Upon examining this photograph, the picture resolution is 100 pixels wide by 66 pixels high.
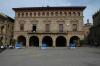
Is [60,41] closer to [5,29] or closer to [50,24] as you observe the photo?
[50,24]

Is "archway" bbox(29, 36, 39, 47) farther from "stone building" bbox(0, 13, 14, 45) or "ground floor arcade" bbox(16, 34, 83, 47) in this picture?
"stone building" bbox(0, 13, 14, 45)

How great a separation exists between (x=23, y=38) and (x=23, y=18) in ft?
19.3

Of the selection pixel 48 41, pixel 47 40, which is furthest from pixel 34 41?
pixel 48 41

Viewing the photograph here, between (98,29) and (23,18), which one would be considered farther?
(98,29)

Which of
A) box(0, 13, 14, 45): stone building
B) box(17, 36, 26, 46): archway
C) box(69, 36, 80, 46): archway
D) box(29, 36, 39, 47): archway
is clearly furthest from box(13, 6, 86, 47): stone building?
box(0, 13, 14, 45): stone building

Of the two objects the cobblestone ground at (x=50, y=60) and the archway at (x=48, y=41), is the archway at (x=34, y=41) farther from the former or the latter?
the cobblestone ground at (x=50, y=60)

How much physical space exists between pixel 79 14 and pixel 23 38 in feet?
57.0

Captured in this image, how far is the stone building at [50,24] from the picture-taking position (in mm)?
64375

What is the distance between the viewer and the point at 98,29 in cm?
7731

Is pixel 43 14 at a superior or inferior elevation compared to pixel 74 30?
superior

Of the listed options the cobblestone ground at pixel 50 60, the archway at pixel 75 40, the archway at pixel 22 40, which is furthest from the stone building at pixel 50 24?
the cobblestone ground at pixel 50 60

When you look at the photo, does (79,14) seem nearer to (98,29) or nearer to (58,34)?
(58,34)

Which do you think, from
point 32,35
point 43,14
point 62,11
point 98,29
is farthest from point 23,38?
point 98,29

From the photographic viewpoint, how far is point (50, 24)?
65.4 m
